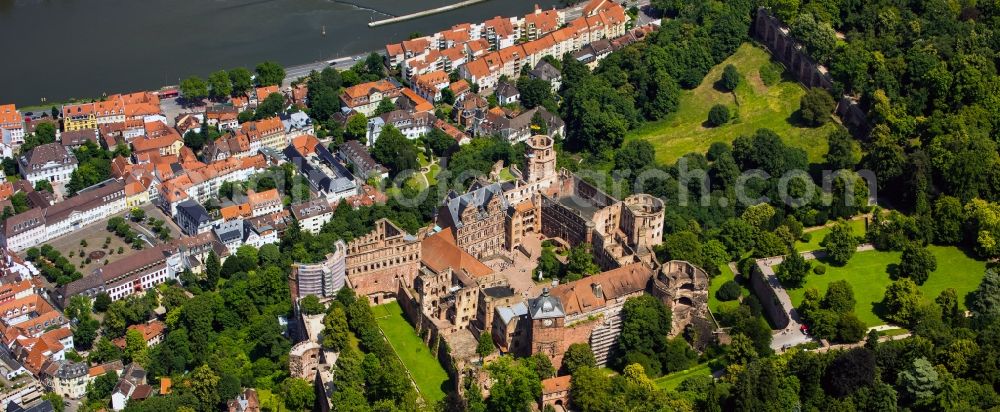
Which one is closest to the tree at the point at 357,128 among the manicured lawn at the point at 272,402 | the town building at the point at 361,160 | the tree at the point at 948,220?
the town building at the point at 361,160

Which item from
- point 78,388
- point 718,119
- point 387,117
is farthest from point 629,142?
point 78,388

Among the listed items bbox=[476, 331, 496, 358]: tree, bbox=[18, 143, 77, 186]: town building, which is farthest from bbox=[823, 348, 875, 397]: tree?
bbox=[18, 143, 77, 186]: town building

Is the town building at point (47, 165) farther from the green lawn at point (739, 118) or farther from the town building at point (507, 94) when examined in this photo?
the green lawn at point (739, 118)

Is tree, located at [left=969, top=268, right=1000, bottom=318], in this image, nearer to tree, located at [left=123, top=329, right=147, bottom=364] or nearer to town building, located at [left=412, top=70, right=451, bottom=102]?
tree, located at [left=123, top=329, right=147, bottom=364]

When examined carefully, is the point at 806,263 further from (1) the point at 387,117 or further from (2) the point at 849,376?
(1) the point at 387,117

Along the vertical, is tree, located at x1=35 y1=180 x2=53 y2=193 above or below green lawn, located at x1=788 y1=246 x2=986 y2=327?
below

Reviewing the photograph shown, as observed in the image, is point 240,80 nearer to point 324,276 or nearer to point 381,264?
point 381,264
